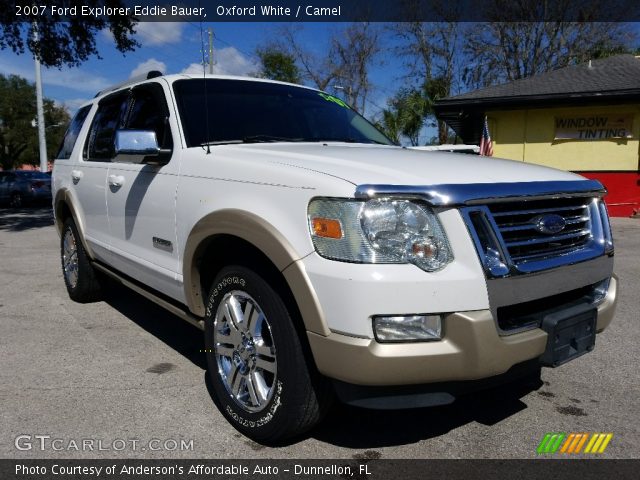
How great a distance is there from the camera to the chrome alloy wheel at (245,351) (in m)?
2.57

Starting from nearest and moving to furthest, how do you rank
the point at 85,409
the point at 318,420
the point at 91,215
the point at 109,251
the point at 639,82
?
the point at 318,420 → the point at 85,409 → the point at 109,251 → the point at 91,215 → the point at 639,82

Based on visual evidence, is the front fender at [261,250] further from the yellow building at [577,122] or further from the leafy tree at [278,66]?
the leafy tree at [278,66]

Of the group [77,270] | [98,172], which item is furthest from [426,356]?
[77,270]

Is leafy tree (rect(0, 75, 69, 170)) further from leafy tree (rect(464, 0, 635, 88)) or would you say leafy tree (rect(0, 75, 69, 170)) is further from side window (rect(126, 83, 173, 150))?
side window (rect(126, 83, 173, 150))

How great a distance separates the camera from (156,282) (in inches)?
139

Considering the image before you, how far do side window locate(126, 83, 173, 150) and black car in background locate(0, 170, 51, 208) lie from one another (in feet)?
62.0

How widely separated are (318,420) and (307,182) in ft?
3.59

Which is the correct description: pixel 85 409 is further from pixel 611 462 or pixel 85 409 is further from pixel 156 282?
pixel 611 462

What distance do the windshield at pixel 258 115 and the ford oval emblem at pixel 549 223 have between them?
1642 mm

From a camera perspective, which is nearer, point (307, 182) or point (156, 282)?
point (307, 182)

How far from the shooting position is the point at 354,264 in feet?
6.86

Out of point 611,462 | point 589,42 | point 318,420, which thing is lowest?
point 611,462

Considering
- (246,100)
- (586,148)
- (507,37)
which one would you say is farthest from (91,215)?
(507,37)
